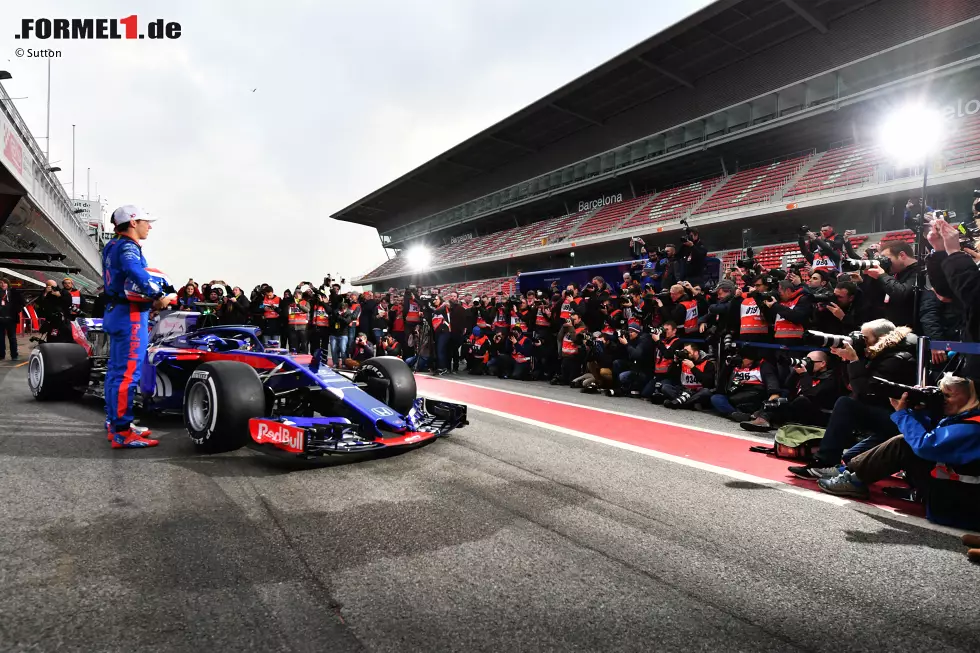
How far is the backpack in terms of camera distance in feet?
14.3

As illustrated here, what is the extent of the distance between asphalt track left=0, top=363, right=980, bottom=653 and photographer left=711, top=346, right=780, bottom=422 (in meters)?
2.45

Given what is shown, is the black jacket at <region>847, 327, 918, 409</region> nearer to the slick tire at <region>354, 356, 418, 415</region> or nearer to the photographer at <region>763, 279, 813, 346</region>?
the photographer at <region>763, 279, 813, 346</region>

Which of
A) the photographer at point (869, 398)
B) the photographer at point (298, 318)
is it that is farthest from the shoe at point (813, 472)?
the photographer at point (298, 318)

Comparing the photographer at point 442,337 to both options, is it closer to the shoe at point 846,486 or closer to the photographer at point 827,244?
the photographer at point 827,244

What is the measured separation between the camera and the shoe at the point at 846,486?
3.47 meters

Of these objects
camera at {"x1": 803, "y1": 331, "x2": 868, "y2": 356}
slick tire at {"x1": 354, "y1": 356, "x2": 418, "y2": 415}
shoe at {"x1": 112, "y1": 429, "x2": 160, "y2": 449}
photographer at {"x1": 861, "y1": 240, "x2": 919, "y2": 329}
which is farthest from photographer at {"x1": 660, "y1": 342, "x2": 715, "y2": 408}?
shoe at {"x1": 112, "y1": 429, "x2": 160, "y2": 449}

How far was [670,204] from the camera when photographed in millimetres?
22516

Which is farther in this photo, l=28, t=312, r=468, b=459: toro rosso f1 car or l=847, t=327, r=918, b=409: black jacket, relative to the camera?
l=847, t=327, r=918, b=409: black jacket

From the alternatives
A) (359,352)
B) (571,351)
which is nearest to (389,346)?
(359,352)

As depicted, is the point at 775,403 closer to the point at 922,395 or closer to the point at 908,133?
the point at 922,395

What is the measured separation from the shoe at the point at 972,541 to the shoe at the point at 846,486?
2.44ft

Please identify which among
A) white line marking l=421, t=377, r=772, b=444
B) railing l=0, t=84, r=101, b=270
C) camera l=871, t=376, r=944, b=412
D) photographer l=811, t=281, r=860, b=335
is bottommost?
white line marking l=421, t=377, r=772, b=444

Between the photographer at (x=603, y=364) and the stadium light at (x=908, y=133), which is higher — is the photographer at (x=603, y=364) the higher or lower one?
the lower one

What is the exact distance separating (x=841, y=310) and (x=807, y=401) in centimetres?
124
